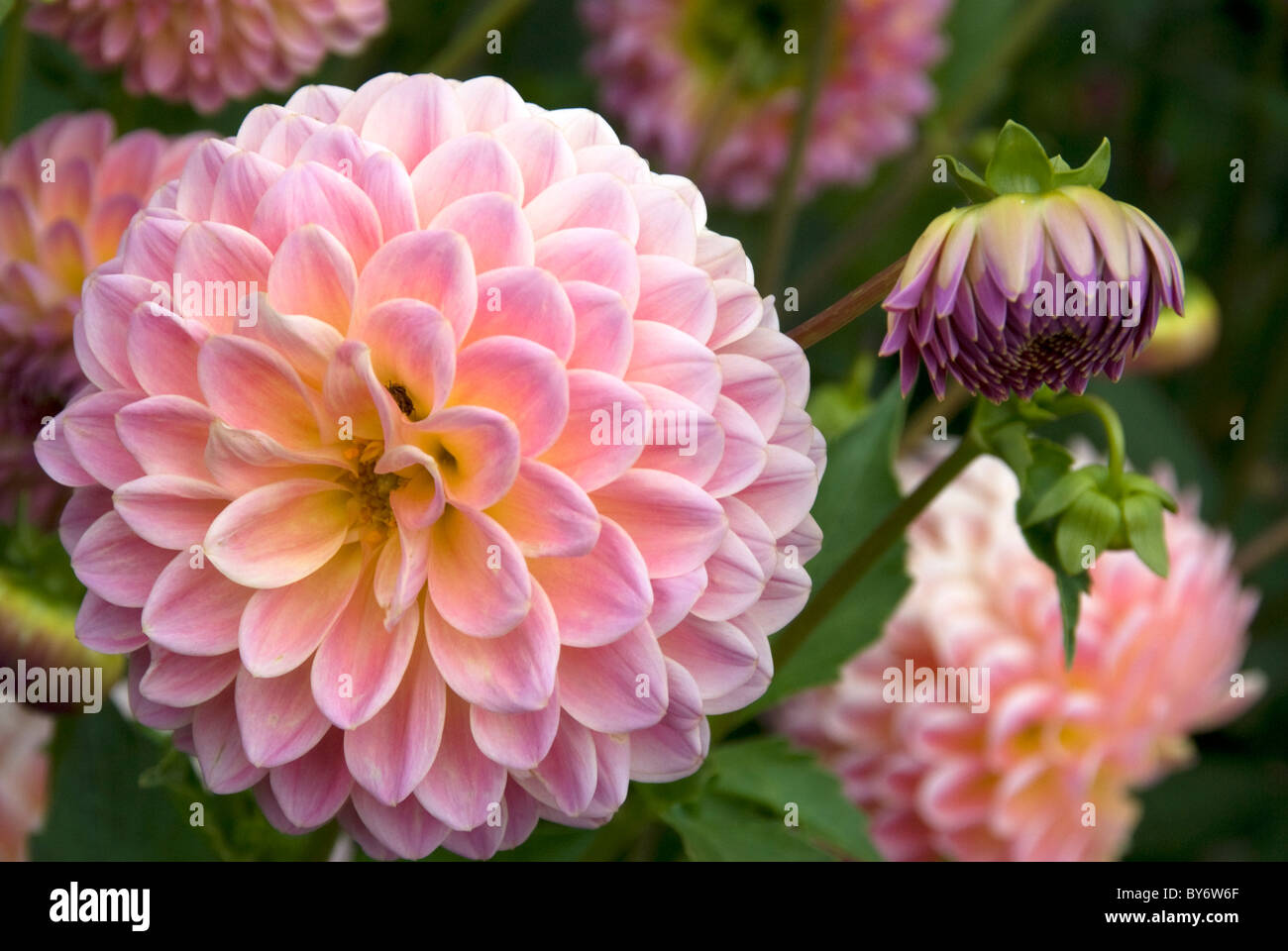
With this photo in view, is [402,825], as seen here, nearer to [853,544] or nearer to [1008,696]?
[853,544]

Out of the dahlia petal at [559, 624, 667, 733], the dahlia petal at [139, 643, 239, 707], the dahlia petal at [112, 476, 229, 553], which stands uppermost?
the dahlia petal at [112, 476, 229, 553]

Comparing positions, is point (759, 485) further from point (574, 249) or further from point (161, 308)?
point (161, 308)

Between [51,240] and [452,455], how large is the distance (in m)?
0.29

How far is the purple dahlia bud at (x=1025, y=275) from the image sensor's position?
45cm

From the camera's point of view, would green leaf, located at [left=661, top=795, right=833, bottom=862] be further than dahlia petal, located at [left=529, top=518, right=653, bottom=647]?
Yes

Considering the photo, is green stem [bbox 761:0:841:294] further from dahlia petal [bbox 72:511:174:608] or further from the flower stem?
dahlia petal [bbox 72:511:174:608]

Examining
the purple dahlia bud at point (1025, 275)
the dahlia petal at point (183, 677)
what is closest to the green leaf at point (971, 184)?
the purple dahlia bud at point (1025, 275)

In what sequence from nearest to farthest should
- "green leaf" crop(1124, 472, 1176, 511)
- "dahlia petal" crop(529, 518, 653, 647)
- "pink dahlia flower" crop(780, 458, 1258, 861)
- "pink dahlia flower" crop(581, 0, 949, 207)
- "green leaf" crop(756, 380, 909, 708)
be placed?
"dahlia petal" crop(529, 518, 653, 647) → "green leaf" crop(1124, 472, 1176, 511) → "green leaf" crop(756, 380, 909, 708) → "pink dahlia flower" crop(780, 458, 1258, 861) → "pink dahlia flower" crop(581, 0, 949, 207)

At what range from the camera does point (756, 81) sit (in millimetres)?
1096

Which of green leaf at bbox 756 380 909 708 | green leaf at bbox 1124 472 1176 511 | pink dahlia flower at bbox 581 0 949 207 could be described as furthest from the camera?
pink dahlia flower at bbox 581 0 949 207

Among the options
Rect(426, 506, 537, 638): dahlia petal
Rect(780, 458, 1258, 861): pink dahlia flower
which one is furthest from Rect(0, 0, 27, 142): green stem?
Rect(780, 458, 1258, 861): pink dahlia flower

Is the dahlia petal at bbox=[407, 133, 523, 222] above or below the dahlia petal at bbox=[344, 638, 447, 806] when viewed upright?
above

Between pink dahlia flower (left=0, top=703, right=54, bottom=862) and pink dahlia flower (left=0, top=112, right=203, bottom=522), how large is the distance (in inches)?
6.7

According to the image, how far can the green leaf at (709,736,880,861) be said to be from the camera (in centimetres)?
66
